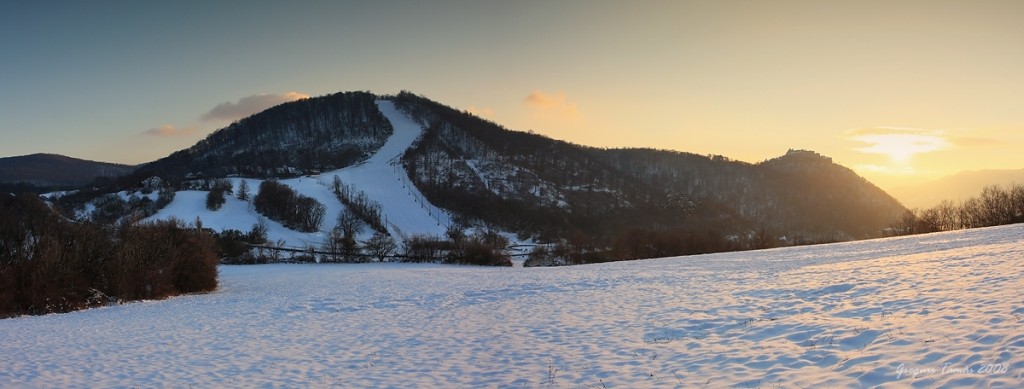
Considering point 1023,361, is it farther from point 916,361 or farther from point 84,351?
point 84,351

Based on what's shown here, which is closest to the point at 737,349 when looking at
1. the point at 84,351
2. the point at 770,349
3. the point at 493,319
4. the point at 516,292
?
the point at 770,349

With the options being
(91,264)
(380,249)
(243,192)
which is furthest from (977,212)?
(243,192)

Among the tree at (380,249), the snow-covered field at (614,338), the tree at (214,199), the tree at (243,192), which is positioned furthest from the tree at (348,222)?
the snow-covered field at (614,338)

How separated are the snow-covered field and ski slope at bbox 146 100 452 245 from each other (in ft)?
212

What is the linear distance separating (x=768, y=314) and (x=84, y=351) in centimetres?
2021

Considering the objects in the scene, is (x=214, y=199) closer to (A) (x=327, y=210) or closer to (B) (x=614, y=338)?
(A) (x=327, y=210)

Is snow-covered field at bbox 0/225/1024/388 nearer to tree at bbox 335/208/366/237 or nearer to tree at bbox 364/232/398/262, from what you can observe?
tree at bbox 364/232/398/262

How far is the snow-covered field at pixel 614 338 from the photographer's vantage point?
986cm

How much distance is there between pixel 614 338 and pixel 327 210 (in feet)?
435

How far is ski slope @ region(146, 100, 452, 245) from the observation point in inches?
4360

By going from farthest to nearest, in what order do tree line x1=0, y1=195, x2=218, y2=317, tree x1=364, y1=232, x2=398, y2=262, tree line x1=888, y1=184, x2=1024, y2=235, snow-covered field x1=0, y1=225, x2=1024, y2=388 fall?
tree x1=364, y1=232, x2=398, y2=262
tree line x1=888, y1=184, x2=1024, y2=235
tree line x1=0, y1=195, x2=218, y2=317
snow-covered field x1=0, y1=225, x2=1024, y2=388

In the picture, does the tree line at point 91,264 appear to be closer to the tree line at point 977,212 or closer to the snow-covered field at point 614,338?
the snow-covered field at point 614,338

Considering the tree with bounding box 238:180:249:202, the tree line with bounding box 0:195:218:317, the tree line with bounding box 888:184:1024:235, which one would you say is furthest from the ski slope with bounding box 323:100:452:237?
the tree line with bounding box 888:184:1024:235

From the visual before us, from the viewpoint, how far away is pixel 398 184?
19625 cm
